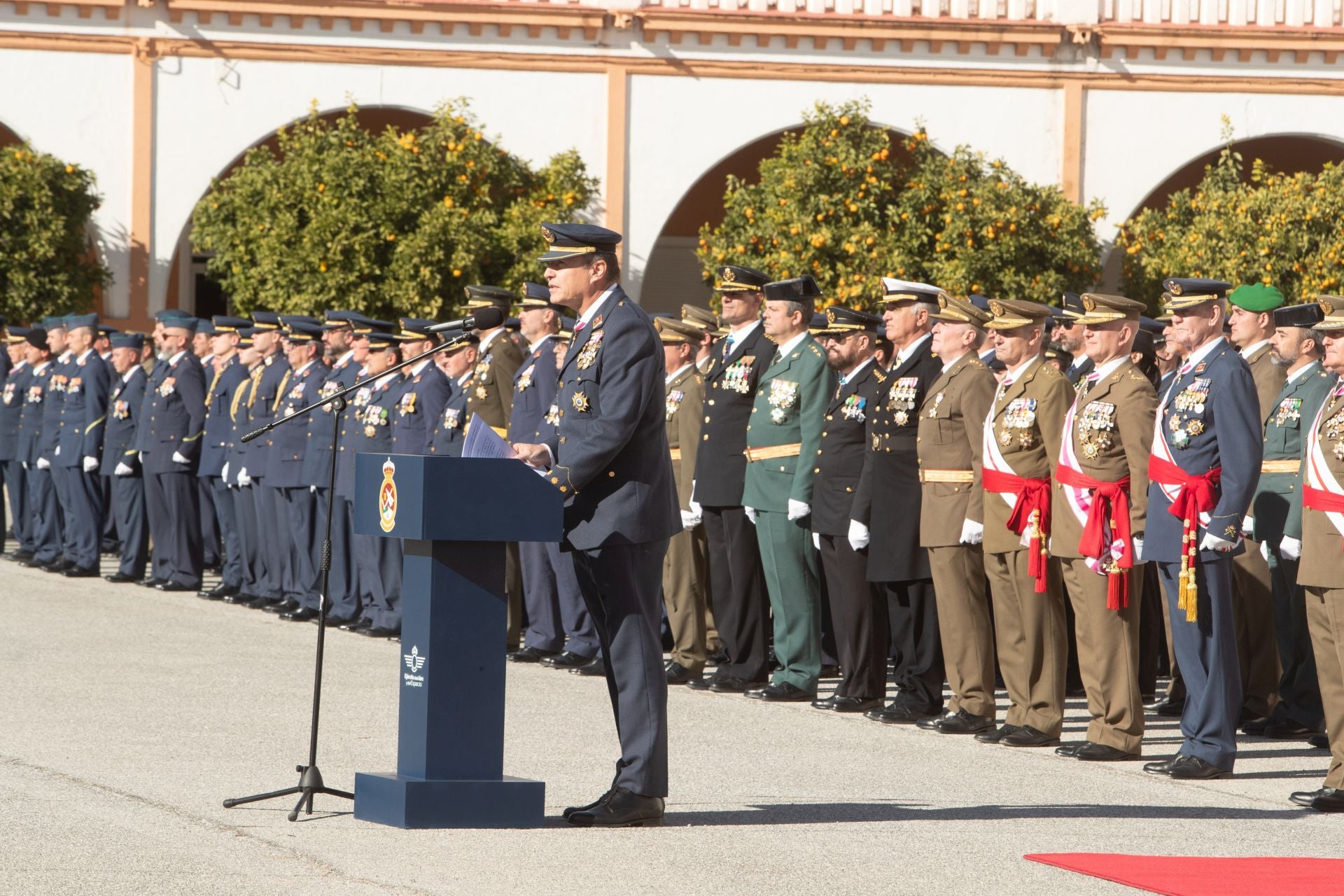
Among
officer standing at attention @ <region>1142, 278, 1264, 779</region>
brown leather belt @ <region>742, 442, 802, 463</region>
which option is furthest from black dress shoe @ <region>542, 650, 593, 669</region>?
officer standing at attention @ <region>1142, 278, 1264, 779</region>

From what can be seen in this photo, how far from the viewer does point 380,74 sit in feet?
71.3

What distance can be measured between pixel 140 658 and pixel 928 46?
1418 cm

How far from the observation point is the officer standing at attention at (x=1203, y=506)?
762 cm

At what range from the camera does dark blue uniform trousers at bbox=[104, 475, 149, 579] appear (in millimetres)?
14531

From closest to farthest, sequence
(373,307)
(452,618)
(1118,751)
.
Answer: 1. (452,618)
2. (1118,751)
3. (373,307)

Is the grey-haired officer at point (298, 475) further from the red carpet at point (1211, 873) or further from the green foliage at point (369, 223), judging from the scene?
the red carpet at point (1211, 873)

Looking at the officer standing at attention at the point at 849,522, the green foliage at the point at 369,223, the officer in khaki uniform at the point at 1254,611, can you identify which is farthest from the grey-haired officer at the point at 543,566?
the green foliage at the point at 369,223

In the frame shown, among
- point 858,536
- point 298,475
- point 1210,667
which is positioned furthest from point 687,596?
point 1210,667

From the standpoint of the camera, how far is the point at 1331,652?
24.1 feet

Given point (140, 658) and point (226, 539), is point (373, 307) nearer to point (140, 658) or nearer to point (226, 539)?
point (226, 539)

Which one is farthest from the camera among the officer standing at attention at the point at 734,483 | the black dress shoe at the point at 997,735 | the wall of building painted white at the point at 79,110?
the wall of building painted white at the point at 79,110

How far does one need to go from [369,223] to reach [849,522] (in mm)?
11344

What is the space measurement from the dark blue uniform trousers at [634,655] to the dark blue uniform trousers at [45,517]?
10.3 metres

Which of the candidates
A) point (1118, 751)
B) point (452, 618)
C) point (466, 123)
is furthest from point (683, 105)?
point (452, 618)
